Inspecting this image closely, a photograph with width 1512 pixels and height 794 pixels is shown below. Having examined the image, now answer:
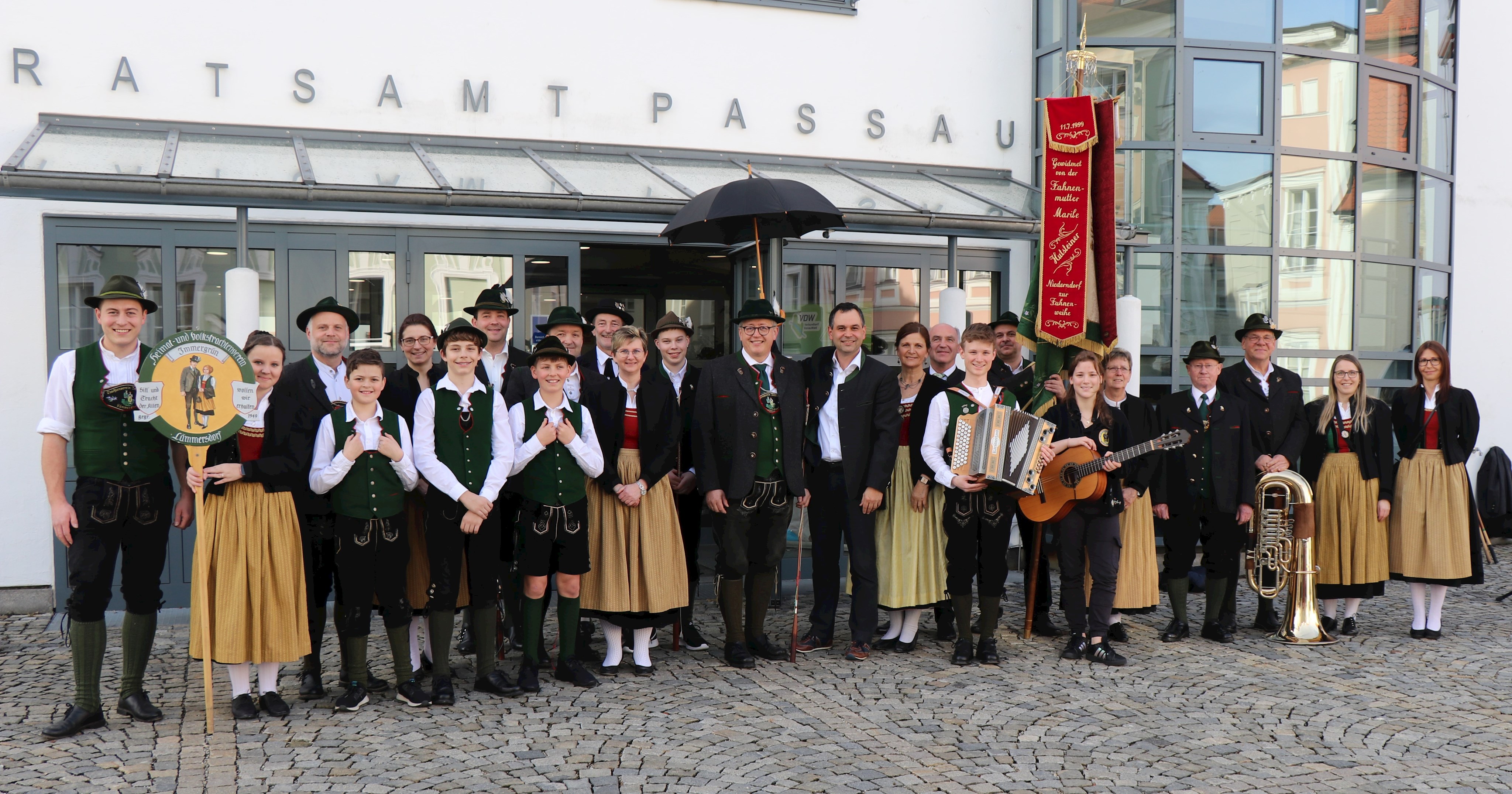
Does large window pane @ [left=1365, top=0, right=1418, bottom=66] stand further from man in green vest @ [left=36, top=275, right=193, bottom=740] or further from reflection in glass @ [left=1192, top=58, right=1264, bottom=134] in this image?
man in green vest @ [left=36, top=275, right=193, bottom=740]

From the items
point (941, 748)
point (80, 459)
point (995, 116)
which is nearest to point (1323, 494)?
point (941, 748)

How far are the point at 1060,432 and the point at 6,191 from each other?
576 centimetres

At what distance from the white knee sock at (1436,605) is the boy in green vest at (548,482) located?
483cm

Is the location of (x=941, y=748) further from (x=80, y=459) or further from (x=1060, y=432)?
(x=80, y=459)

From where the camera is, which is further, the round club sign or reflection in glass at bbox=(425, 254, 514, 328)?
reflection in glass at bbox=(425, 254, 514, 328)

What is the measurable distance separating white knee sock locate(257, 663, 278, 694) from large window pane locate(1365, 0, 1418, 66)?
9357 millimetres

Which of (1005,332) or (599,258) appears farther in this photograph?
(599,258)

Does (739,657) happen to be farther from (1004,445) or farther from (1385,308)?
(1385,308)

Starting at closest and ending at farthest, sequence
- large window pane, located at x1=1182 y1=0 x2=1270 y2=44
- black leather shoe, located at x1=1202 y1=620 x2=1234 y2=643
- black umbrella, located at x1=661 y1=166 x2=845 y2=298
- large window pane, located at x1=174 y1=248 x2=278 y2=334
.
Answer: black umbrella, located at x1=661 y1=166 x2=845 y2=298
black leather shoe, located at x1=1202 y1=620 x2=1234 y2=643
large window pane, located at x1=174 y1=248 x2=278 y2=334
large window pane, located at x1=1182 y1=0 x2=1270 y2=44

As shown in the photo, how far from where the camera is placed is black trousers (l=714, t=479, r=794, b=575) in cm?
577

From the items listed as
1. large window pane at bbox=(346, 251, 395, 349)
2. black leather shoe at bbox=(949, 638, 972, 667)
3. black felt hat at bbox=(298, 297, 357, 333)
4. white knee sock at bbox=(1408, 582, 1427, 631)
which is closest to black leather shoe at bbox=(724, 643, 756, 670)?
black leather shoe at bbox=(949, 638, 972, 667)

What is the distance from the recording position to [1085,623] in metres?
6.03

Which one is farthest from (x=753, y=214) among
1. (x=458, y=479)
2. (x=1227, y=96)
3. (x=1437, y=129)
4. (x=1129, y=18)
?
(x=1437, y=129)

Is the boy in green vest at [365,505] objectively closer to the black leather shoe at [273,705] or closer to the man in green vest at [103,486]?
the black leather shoe at [273,705]
